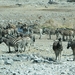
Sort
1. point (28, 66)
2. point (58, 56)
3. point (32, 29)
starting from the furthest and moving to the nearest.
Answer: point (32, 29) < point (58, 56) < point (28, 66)

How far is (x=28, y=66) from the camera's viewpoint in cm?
1678

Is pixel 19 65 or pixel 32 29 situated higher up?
pixel 19 65

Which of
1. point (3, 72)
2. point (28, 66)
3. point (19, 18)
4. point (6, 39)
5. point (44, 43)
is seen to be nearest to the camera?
point (3, 72)

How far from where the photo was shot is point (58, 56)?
752 inches

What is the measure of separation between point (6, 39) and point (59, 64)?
6.24 meters

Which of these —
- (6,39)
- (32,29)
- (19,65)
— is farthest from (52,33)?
(19,65)

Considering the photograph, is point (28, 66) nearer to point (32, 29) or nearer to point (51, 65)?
point (51, 65)

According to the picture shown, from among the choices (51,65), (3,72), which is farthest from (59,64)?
(3,72)

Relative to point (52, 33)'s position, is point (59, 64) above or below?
above

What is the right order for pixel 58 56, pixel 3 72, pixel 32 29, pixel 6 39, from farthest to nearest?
1. pixel 32 29
2. pixel 6 39
3. pixel 58 56
4. pixel 3 72

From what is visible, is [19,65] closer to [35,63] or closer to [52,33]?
[35,63]

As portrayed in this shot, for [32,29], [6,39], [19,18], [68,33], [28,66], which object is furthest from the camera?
[19,18]

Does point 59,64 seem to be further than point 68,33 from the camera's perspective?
No

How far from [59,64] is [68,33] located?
1341 cm
